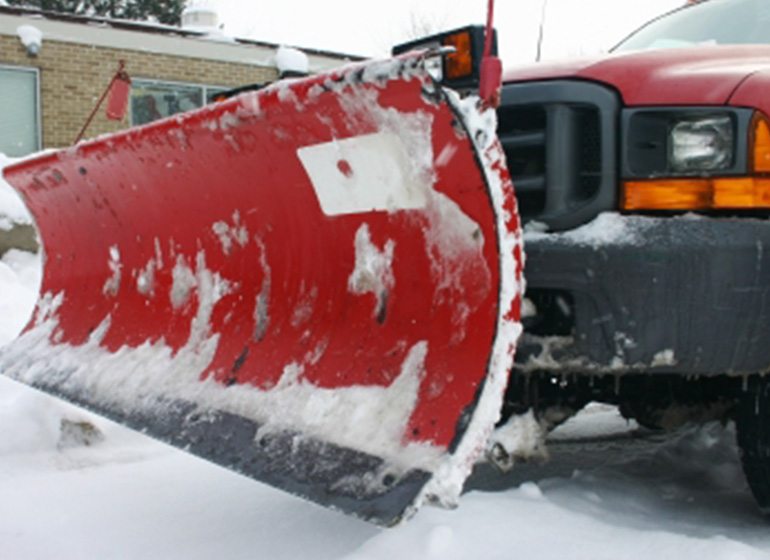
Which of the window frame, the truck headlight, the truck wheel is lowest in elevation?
the truck wheel

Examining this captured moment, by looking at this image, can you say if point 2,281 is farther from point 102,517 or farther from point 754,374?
point 754,374

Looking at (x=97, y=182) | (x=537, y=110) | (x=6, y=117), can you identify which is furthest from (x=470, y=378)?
(x=6, y=117)

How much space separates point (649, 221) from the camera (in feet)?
8.05

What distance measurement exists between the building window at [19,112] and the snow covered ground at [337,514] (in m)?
9.67

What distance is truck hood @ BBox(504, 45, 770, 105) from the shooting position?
8.30 feet

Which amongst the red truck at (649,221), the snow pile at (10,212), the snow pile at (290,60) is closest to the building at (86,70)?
the snow pile at (290,60)

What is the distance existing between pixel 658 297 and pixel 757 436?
630 mm

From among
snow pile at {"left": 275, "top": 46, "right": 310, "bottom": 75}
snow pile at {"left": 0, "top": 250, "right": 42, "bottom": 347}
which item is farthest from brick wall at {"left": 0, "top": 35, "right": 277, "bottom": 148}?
snow pile at {"left": 0, "top": 250, "right": 42, "bottom": 347}

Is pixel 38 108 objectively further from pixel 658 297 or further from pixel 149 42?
pixel 658 297

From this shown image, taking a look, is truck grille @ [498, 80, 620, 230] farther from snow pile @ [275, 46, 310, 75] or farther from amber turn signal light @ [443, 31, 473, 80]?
Result: snow pile @ [275, 46, 310, 75]

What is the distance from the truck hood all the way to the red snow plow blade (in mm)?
707

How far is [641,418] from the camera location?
329 cm

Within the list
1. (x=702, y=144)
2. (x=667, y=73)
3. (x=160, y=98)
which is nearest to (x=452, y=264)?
(x=702, y=144)

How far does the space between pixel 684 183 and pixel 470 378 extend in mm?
867
